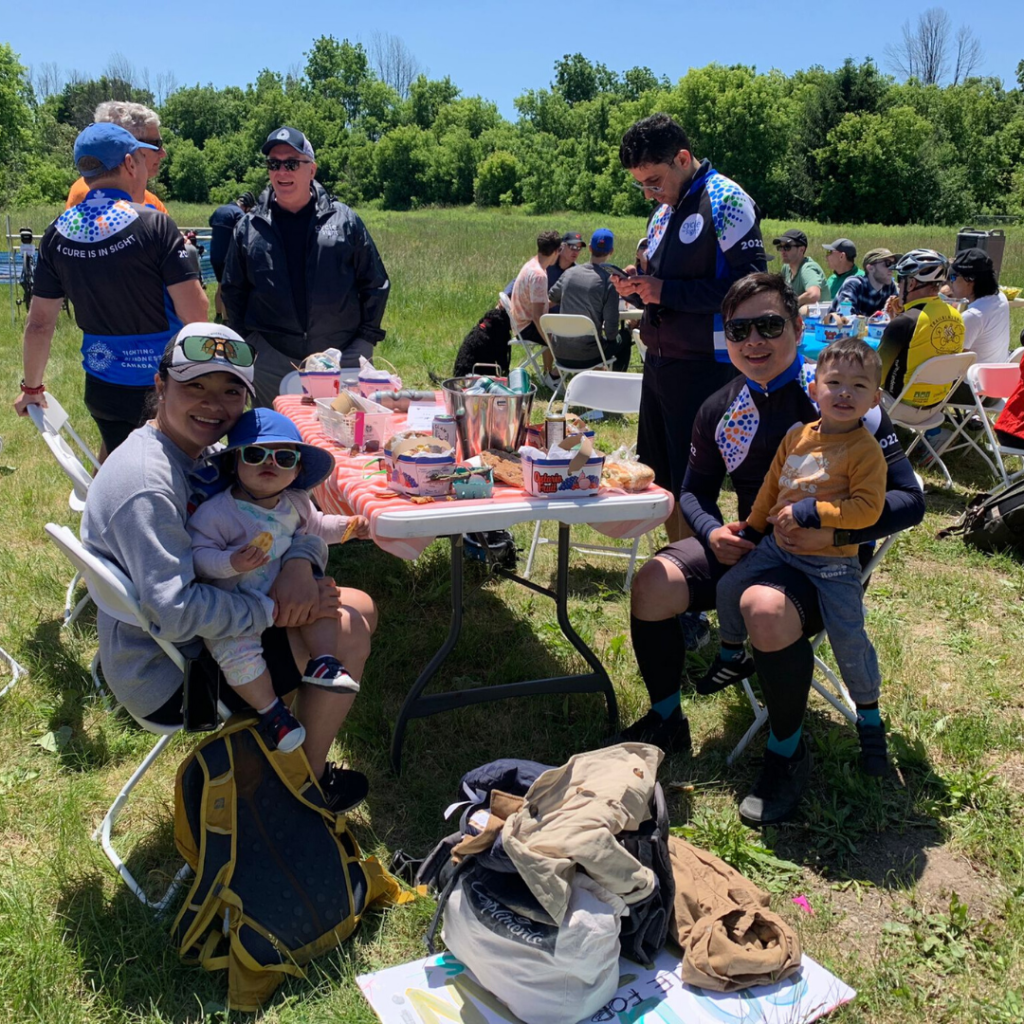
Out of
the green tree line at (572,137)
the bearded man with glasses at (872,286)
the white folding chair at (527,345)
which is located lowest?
the white folding chair at (527,345)

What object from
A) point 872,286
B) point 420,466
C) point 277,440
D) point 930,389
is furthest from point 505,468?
point 872,286

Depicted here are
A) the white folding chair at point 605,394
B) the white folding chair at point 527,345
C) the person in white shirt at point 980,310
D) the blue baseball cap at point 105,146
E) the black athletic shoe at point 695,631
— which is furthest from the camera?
the white folding chair at point 527,345

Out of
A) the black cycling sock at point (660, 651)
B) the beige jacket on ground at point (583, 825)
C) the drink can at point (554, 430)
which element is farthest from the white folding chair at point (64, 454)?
the black cycling sock at point (660, 651)

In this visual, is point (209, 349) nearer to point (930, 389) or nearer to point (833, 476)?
point (833, 476)

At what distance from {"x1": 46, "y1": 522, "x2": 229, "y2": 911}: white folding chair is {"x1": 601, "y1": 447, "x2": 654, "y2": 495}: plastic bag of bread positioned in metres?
1.30

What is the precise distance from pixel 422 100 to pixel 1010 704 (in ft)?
287

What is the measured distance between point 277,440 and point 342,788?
0.99m

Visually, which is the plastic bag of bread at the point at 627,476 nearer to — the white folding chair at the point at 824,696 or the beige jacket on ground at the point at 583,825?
the white folding chair at the point at 824,696

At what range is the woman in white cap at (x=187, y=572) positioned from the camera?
2.04 meters

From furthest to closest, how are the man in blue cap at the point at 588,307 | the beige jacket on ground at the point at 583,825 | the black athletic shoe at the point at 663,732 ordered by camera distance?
the man in blue cap at the point at 588,307 → the black athletic shoe at the point at 663,732 → the beige jacket on ground at the point at 583,825

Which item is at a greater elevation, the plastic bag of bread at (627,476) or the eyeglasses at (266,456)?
the eyeglasses at (266,456)

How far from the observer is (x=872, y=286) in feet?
26.4

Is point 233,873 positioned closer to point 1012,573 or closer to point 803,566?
point 803,566

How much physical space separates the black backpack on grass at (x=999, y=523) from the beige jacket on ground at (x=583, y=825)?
326 cm
